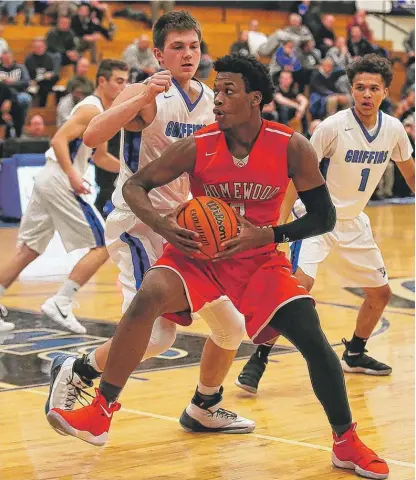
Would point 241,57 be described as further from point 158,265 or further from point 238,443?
point 238,443

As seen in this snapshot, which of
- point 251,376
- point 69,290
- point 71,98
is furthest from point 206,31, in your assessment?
point 251,376

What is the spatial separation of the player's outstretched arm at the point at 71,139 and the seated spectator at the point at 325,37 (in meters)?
14.4

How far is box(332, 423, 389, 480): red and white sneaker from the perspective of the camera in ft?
14.8

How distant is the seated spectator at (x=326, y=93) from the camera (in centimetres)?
1942

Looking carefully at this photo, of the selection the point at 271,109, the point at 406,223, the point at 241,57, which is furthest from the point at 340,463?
the point at 271,109

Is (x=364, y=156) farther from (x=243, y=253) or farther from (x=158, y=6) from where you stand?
(x=158, y=6)

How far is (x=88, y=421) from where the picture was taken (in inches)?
174

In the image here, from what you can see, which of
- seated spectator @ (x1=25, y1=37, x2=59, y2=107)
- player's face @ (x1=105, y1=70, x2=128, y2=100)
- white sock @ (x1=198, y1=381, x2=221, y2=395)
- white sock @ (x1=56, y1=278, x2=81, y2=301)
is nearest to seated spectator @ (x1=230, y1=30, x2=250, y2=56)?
seated spectator @ (x1=25, y1=37, x2=59, y2=107)

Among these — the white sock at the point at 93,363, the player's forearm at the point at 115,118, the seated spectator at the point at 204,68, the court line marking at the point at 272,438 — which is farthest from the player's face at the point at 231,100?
the seated spectator at the point at 204,68

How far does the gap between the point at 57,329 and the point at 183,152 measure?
3.64m

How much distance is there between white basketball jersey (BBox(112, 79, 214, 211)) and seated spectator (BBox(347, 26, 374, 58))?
1674 cm

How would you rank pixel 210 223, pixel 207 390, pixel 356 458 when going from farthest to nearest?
pixel 207 390, pixel 356 458, pixel 210 223

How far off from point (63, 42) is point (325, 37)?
6077mm

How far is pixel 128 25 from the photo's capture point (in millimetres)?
21547
